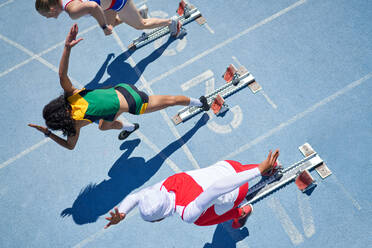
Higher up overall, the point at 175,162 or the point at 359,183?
the point at 175,162

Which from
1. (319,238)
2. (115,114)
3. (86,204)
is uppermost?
(115,114)

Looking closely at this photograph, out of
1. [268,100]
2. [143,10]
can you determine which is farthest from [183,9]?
[268,100]

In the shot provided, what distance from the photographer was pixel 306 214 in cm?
473

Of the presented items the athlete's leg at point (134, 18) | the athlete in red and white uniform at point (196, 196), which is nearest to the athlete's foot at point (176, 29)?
the athlete's leg at point (134, 18)

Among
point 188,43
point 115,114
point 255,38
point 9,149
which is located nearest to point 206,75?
point 188,43

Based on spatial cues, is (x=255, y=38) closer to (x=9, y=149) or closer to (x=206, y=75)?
(x=206, y=75)

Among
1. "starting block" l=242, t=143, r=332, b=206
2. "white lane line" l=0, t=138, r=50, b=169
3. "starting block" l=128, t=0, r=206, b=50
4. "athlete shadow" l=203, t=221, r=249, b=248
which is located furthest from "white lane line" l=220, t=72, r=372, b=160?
"white lane line" l=0, t=138, r=50, b=169

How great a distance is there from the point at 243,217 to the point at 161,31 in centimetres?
444

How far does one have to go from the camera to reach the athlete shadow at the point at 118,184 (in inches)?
204

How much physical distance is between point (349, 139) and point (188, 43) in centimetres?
385

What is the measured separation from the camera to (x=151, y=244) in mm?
4867

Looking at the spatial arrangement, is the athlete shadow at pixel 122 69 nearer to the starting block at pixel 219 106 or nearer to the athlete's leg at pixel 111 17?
the athlete's leg at pixel 111 17

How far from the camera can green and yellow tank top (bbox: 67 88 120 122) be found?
3.79m

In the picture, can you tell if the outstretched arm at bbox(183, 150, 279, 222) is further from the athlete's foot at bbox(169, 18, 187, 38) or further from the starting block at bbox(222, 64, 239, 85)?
the athlete's foot at bbox(169, 18, 187, 38)
